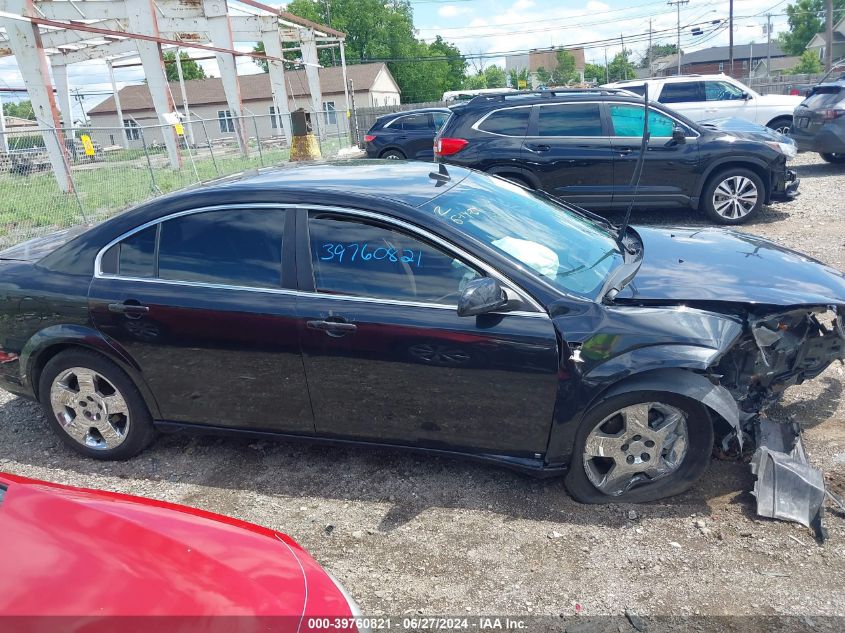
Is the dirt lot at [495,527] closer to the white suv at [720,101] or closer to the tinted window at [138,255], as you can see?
the tinted window at [138,255]

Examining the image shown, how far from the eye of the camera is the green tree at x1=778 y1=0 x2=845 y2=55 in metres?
77.1

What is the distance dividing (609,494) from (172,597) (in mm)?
2240

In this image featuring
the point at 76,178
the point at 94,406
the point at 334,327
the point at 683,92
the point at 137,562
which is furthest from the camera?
the point at 683,92

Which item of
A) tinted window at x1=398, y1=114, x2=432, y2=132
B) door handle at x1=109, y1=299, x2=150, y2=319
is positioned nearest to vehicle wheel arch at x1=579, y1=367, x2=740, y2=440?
door handle at x1=109, y1=299, x2=150, y2=319

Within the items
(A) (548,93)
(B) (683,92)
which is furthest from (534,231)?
(B) (683,92)

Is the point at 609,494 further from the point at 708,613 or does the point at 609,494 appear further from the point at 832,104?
the point at 832,104

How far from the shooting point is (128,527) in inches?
81.6

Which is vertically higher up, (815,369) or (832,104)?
(832,104)

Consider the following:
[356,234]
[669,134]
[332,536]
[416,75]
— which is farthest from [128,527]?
[416,75]

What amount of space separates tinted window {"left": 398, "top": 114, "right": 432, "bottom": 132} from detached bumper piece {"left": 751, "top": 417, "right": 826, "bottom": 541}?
15.9 metres

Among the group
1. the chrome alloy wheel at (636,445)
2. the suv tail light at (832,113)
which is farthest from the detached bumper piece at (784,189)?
the chrome alloy wheel at (636,445)

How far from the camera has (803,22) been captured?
78.2m

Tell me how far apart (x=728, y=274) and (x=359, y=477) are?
2.28 m

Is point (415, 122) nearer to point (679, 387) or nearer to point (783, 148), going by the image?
point (783, 148)
